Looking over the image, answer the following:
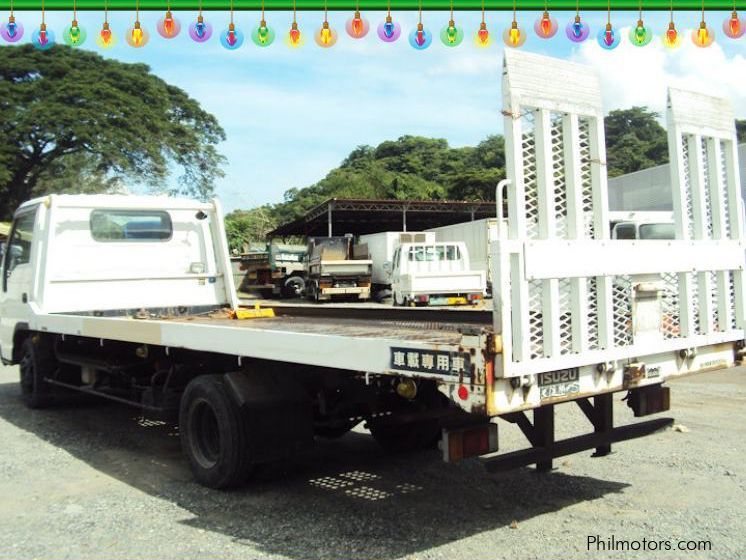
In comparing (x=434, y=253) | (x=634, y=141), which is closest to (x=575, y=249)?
(x=434, y=253)

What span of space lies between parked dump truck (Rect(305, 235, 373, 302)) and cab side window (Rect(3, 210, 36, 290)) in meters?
18.6

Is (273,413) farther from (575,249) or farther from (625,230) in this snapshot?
(625,230)

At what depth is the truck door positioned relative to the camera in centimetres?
819

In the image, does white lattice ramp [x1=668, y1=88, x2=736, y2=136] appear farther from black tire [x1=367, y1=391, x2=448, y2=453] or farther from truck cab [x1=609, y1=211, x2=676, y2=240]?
truck cab [x1=609, y1=211, x2=676, y2=240]

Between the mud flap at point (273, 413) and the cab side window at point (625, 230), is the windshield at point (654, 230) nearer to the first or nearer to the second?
the cab side window at point (625, 230)

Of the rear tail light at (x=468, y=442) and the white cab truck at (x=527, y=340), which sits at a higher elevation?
the white cab truck at (x=527, y=340)

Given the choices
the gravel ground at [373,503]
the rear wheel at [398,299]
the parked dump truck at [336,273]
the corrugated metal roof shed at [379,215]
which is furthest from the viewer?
the corrugated metal roof shed at [379,215]

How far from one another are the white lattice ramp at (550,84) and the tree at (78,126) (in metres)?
31.3

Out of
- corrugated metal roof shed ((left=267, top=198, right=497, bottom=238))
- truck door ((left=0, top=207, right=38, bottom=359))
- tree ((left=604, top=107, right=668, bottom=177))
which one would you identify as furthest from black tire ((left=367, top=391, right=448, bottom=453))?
tree ((left=604, top=107, right=668, bottom=177))

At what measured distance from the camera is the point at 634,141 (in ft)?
153

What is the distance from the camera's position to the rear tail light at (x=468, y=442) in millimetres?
3838

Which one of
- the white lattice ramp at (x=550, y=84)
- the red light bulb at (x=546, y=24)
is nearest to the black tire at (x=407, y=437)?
the white lattice ramp at (x=550, y=84)

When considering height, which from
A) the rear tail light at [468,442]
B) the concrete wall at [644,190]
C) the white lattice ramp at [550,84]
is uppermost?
the concrete wall at [644,190]

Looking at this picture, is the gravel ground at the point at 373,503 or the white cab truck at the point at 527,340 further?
the gravel ground at the point at 373,503
